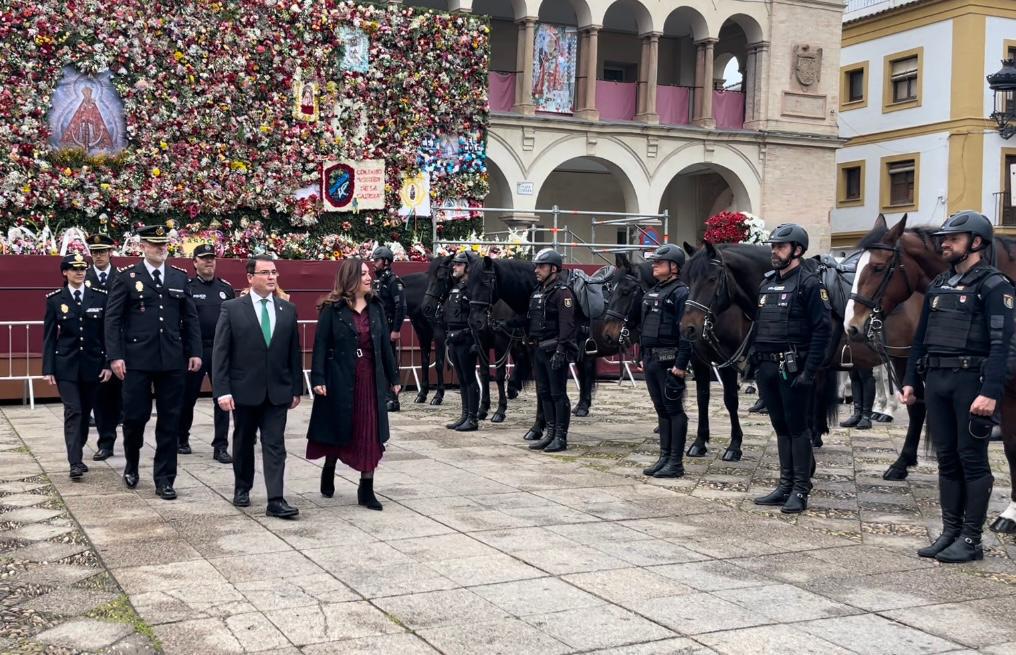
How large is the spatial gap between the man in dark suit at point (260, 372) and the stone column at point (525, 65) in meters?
21.3

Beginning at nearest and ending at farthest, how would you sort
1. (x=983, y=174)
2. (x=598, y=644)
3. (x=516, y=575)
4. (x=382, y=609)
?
(x=598, y=644)
(x=382, y=609)
(x=516, y=575)
(x=983, y=174)

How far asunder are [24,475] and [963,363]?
771cm

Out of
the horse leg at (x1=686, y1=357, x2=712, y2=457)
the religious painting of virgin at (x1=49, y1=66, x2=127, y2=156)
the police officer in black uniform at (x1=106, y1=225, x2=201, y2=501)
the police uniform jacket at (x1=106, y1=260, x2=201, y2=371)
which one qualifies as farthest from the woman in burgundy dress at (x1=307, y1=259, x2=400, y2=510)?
the religious painting of virgin at (x1=49, y1=66, x2=127, y2=156)

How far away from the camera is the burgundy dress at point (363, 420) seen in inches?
318

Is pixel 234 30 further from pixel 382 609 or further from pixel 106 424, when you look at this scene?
pixel 382 609

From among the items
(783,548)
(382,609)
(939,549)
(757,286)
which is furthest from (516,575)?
(757,286)

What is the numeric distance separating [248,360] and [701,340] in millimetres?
4339

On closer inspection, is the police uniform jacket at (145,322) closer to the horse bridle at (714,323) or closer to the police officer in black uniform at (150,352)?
the police officer in black uniform at (150,352)

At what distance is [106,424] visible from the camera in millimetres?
10352

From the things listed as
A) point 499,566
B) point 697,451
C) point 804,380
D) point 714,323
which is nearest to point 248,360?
point 499,566

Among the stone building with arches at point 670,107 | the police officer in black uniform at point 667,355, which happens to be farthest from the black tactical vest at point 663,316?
the stone building with arches at point 670,107

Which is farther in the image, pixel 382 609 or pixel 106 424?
pixel 106 424

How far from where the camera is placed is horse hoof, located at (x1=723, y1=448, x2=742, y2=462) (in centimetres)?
1079

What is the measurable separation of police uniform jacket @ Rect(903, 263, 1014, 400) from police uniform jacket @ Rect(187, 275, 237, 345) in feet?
22.0
